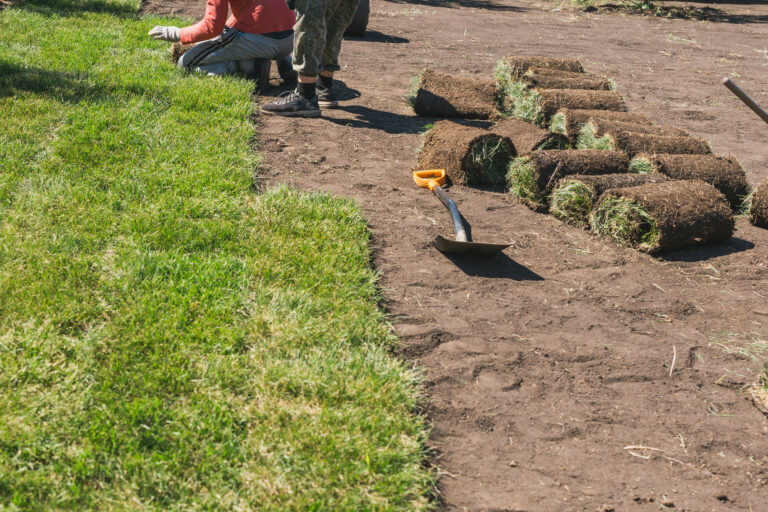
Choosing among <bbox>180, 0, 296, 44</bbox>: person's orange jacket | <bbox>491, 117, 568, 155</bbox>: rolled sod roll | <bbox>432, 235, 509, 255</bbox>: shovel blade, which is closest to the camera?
<bbox>432, 235, 509, 255</bbox>: shovel blade

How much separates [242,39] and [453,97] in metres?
2.14

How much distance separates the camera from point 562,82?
22.5 feet

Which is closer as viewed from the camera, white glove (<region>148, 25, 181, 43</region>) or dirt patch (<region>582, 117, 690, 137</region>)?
dirt patch (<region>582, 117, 690, 137</region>)

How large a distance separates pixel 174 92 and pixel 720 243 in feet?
15.2

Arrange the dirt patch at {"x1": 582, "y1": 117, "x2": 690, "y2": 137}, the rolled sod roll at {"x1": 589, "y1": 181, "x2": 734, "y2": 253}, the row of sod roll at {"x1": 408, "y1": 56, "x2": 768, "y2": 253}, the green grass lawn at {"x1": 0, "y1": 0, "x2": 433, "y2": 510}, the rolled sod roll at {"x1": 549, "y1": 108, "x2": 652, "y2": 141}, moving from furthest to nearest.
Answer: the rolled sod roll at {"x1": 549, "y1": 108, "x2": 652, "y2": 141} → the dirt patch at {"x1": 582, "y1": 117, "x2": 690, "y2": 137} → the row of sod roll at {"x1": 408, "y1": 56, "x2": 768, "y2": 253} → the rolled sod roll at {"x1": 589, "y1": 181, "x2": 734, "y2": 253} → the green grass lawn at {"x1": 0, "y1": 0, "x2": 433, "y2": 510}

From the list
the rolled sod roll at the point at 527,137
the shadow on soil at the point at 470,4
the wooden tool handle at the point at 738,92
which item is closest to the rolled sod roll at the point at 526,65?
the rolled sod roll at the point at 527,137

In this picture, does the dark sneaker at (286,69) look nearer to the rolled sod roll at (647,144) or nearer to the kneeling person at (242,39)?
the kneeling person at (242,39)

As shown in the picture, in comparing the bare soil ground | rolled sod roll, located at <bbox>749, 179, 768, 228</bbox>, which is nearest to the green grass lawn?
the bare soil ground

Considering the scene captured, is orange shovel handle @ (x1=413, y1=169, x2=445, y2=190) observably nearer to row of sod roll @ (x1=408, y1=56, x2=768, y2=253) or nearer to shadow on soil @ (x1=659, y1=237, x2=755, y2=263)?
row of sod roll @ (x1=408, y1=56, x2=768, y2=253)

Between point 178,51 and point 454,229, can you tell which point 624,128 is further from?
point 178,51

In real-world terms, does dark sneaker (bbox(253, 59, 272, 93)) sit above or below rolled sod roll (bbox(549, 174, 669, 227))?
above

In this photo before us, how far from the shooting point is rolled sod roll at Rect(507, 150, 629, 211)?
16.8ft

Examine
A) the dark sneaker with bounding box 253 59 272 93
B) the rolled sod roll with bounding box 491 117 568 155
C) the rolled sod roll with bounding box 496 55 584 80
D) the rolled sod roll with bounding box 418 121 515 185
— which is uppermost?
the rolled sod roll with bounding box 496 55 584 80

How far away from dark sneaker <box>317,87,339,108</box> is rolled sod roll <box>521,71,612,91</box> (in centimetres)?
188
